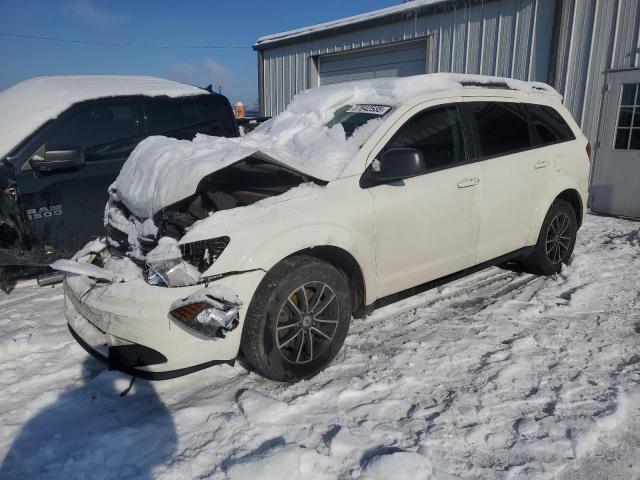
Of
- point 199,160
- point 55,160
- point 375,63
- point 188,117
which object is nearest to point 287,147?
point 199,160

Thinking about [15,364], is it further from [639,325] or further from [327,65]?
[327,65]

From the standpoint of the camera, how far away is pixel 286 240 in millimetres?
2926

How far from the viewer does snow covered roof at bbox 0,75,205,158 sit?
4.63 meters

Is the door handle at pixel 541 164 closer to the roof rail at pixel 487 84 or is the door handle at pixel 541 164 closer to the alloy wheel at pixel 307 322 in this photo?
the roof rail at pixel 487 84

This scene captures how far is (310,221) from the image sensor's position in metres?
3.03

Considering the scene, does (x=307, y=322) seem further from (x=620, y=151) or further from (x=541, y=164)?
(x=620, y=151)

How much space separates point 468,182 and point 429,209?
476 millimetres

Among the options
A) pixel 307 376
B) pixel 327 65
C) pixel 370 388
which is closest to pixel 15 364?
pixel 307 376

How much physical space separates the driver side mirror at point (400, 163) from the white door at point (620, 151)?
5.50 meters

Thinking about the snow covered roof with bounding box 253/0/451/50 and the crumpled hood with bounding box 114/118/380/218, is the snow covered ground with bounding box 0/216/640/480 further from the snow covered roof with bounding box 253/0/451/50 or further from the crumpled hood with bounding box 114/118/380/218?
the snow covered roof with bounding box 253/0/451/50

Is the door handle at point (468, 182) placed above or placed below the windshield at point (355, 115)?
below

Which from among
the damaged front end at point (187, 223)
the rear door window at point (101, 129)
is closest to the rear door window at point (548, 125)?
the damaged front end at point (187, 223)

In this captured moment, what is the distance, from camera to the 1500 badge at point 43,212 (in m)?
4.39

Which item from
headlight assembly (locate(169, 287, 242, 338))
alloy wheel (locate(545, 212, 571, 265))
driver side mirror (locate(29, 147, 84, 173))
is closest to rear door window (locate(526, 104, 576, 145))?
alloy wheel (locate(545, 212, 571, 265))
